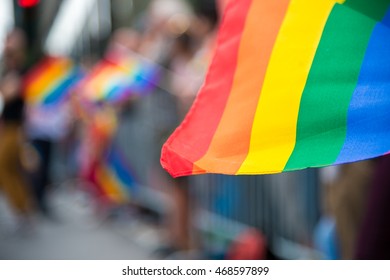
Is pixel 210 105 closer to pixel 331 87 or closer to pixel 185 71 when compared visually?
pixel 331 87

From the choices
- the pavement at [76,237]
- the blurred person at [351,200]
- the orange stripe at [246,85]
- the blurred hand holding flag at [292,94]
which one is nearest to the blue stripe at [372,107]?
the blurred hand holding flag at [292,94]

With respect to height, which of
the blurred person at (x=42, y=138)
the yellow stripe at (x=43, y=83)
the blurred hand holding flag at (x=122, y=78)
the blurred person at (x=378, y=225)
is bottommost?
the blurred person at (x=42, y=138)

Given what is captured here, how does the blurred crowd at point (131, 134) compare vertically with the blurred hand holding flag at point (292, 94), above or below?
below

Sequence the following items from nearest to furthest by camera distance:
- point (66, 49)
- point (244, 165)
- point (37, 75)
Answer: point (244, 165), point (37, 75), point (66, 49)

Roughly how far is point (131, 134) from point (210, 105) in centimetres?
528

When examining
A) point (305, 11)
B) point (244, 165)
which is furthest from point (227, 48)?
point (244, 165)

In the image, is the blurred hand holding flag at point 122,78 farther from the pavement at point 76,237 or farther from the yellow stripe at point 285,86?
the yellow stripe at point 285,86

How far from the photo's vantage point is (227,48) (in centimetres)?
236

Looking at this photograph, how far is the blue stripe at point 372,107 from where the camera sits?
203 centimetres

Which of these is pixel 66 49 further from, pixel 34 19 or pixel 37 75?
pixel 37 75

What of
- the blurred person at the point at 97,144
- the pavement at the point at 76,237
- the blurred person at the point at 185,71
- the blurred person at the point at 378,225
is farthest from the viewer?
the blurred person at the point at 97,144

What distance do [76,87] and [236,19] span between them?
684cm

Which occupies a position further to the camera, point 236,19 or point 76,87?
point 76,87

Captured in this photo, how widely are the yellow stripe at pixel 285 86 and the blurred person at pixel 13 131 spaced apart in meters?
5.41
